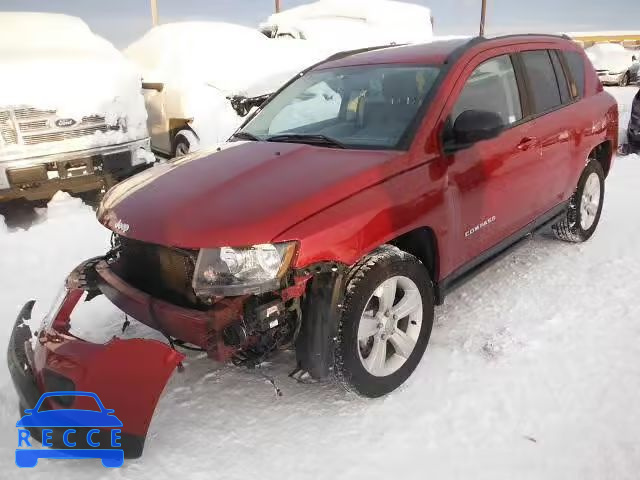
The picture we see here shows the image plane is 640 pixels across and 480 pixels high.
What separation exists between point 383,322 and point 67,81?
4.54 meters

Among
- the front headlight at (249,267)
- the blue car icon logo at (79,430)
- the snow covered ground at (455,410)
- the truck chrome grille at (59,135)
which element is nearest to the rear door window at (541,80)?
the snow covered ground at (455,410)

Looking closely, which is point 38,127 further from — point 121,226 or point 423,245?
point 423,245

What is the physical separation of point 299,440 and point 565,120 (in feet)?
9.91

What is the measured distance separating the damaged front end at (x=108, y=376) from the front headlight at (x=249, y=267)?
33 centimetres

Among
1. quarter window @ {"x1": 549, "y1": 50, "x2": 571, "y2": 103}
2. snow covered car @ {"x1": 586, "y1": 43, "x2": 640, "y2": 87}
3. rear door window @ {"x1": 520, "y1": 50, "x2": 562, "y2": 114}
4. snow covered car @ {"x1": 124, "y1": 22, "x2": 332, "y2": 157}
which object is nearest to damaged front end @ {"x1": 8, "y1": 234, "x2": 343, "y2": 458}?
rear door window @ {"x1": 520, "y1": 50, "x2": 562, "y2": 114}

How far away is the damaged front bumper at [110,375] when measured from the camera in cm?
214

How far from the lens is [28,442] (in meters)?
2.41

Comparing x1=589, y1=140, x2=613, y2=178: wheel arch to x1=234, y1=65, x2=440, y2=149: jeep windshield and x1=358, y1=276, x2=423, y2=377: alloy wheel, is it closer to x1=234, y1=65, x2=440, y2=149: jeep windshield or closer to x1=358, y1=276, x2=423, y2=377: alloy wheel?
x1=234, y1=65, x2=440, y2=149: jeep windshield

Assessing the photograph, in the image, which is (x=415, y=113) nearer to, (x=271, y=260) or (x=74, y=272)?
(x=271, y=260)

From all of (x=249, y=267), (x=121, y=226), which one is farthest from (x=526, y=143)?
(x=121, y=226)

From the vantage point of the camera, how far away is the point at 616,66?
21.5m

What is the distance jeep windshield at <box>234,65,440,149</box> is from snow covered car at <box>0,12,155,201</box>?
2463mm

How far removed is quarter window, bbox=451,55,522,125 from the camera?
10.4 ft

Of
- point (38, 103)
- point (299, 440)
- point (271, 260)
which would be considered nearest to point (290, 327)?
point (271, 260)
